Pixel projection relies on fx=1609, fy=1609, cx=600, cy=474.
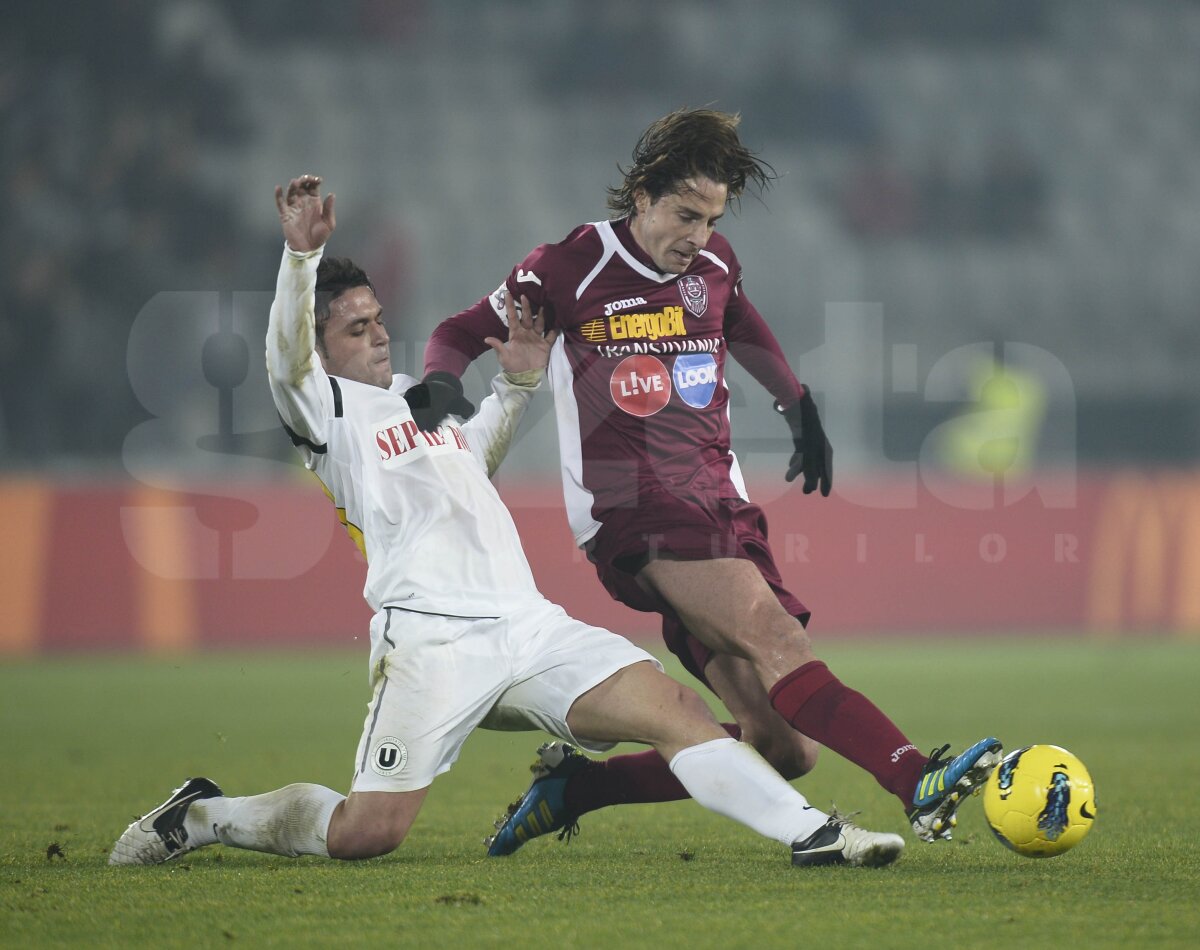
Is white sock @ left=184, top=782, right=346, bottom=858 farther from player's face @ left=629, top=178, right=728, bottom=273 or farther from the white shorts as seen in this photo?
player's face @ left=629, top=178, right=728, bottom=273

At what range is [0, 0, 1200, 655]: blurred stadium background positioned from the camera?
1373 centimetres

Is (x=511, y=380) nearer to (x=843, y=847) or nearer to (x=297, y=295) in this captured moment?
(x=297, y=295)

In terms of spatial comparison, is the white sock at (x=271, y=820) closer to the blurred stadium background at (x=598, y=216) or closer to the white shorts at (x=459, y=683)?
the white shorts at (x=459, y=683)

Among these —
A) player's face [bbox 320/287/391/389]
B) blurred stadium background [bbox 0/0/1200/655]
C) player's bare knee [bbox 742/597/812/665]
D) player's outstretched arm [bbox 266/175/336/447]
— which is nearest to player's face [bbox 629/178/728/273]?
player's face [bbox 320/287/391/389]

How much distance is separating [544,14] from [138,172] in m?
7.47

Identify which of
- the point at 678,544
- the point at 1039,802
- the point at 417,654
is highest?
the point at 678,544

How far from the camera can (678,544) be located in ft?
14.8

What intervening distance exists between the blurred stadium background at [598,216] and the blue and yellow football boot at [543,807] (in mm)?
8628

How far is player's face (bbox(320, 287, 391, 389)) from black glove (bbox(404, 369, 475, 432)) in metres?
0.20

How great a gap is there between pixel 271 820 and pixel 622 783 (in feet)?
3.42

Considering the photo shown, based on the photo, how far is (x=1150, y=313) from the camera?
2053cm

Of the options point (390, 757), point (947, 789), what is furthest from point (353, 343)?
point (947, 789)

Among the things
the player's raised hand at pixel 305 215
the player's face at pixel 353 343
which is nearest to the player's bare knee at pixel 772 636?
the player's face at pixel 353 343

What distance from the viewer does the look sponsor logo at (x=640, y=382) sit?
4.75m
